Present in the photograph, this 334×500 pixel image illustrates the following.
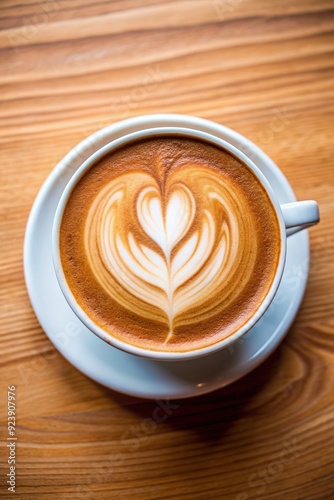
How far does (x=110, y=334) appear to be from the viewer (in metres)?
1.08

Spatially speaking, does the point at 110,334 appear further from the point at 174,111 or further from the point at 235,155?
the point at 174,111

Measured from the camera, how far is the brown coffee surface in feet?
3.61

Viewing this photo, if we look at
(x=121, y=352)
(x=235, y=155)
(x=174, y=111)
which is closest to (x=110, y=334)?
(x=121, y=352)

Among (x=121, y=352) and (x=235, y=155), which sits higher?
(x=235, y=155)

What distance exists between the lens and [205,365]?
123cm

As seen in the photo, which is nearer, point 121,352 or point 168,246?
point 168,246

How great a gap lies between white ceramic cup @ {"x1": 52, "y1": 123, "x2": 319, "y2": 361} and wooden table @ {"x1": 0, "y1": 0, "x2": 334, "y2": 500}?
1.00 ft

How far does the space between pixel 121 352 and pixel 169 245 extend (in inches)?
12.3

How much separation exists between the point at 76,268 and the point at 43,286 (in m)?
0.19

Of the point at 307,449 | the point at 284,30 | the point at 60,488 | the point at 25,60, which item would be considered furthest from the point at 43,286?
the point at 284,30

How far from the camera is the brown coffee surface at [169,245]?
110 cm

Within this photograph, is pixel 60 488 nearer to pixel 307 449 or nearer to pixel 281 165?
pixel 307 449

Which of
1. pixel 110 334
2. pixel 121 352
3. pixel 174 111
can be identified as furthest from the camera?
pixel 174 111

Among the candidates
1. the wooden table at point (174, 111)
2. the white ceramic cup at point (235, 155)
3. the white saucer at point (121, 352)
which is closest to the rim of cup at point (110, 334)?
the white ceramic cup at point (235, 155)
